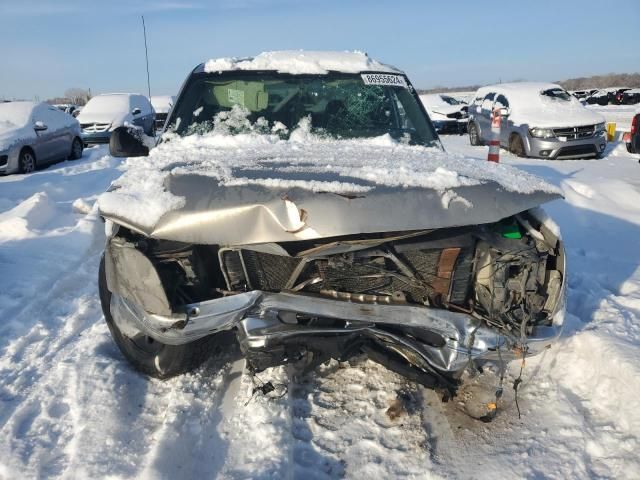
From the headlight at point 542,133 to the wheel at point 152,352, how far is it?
11.6 meters

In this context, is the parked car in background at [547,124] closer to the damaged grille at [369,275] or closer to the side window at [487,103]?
Answer: the side window at [487,103]

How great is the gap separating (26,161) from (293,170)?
11327 millimetres

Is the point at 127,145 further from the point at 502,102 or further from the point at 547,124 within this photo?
the point at 502,102

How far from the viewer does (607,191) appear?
806 cm

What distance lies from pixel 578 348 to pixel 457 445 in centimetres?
127

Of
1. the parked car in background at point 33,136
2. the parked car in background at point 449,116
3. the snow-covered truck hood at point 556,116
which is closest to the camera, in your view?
the parked car in background at point 33,136

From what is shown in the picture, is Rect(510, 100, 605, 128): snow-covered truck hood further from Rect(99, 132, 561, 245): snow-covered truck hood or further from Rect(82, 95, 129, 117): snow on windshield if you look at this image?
Rect(82, 95, 129, 117): snow on windshield

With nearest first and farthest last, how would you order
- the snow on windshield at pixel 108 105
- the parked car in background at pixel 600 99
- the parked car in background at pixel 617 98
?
the snow on windshield at pixel 108 105, the parked car in background at pixel 617 98, the parked car in background at pixel 600 99

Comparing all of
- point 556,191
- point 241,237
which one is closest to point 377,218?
point 241,237

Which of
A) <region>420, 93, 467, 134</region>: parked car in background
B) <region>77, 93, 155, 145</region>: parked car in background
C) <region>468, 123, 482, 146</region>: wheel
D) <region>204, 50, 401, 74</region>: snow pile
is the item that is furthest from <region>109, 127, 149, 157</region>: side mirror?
<region>420, 93, 467, 134</region>: parked car in background

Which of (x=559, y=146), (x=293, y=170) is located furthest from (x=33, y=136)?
(x=559, y=146)

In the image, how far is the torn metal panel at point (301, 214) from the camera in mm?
2287

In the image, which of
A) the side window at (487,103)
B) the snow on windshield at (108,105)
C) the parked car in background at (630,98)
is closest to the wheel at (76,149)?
the snow on windshield at (108,105)

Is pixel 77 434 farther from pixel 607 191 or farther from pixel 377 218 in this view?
pixel 607 191
